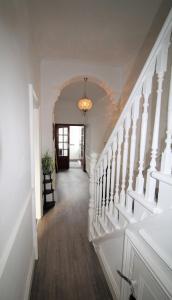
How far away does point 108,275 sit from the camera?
5.65 ft

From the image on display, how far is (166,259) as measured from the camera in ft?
2.87

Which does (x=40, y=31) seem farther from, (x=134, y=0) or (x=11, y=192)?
(x=11, y=192)

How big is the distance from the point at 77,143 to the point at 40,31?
26.7ft

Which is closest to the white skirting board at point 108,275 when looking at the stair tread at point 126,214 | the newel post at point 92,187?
the newel post at point 92,187

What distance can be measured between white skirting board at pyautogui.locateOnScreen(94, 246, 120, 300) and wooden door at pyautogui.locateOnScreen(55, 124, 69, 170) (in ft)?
18.0

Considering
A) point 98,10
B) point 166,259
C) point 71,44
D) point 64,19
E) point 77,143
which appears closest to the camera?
point 166,259

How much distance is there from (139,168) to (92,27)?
6.66 ft

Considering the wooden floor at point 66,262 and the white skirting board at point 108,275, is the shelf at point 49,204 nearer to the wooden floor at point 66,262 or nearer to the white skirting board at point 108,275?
the wooden floor at point 66,262

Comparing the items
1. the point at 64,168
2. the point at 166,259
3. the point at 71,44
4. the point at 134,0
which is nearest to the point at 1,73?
the point at 166,259

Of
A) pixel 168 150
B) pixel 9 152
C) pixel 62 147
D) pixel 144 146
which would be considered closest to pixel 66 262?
pixel 9 152

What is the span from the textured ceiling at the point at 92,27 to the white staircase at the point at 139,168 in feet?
2.45

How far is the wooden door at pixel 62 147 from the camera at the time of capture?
713cm

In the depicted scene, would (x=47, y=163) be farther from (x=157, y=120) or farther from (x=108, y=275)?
(x=157, y=120)

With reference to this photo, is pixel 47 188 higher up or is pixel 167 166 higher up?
pixel 167 166
